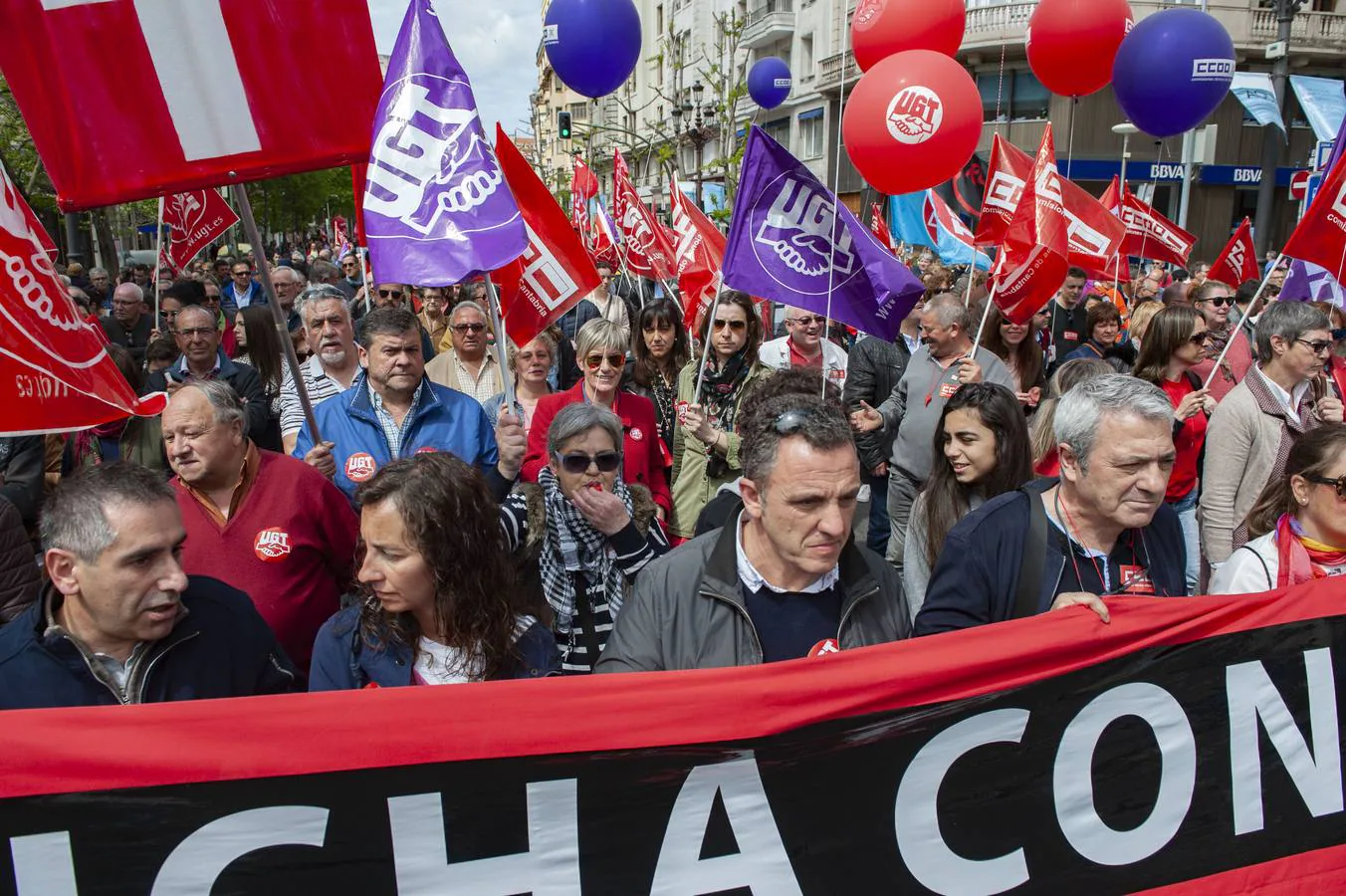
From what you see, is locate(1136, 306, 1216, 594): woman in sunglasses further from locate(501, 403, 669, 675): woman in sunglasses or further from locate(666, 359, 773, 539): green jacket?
locate(501, 403, 669, 675): woman in sunglasses

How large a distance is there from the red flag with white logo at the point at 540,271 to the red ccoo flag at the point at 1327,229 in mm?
3273

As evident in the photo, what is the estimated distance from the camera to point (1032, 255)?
570 centimetres

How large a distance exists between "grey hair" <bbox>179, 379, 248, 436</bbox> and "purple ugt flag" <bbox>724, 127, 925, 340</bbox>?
233 centimetres

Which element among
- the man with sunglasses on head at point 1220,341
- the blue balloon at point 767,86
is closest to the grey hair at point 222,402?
the man with sunglasses on head at point 1220,341

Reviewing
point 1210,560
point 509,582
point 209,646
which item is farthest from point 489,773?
point 1210,560

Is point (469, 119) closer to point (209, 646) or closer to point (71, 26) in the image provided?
point (71, 26)

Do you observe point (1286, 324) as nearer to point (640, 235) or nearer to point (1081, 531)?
point (1081, 531)

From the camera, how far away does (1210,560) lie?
431cm

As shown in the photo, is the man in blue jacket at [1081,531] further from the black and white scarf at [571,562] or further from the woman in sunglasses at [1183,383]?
the woman in sunglasses at [1183,383]

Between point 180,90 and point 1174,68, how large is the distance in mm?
8204

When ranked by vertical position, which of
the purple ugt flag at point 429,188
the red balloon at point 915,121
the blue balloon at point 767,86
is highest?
the blue balloon at point 767,86

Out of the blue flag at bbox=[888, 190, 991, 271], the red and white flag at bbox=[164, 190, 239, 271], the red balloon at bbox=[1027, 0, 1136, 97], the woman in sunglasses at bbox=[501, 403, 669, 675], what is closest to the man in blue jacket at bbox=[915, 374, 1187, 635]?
the woman in sunglasses at bbox=[501, 403, 669, 675]

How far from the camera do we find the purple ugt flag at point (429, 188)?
339cm

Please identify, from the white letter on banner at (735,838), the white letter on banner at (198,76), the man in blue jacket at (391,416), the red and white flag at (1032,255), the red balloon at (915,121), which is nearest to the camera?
the white letter on banner at (735,838)
